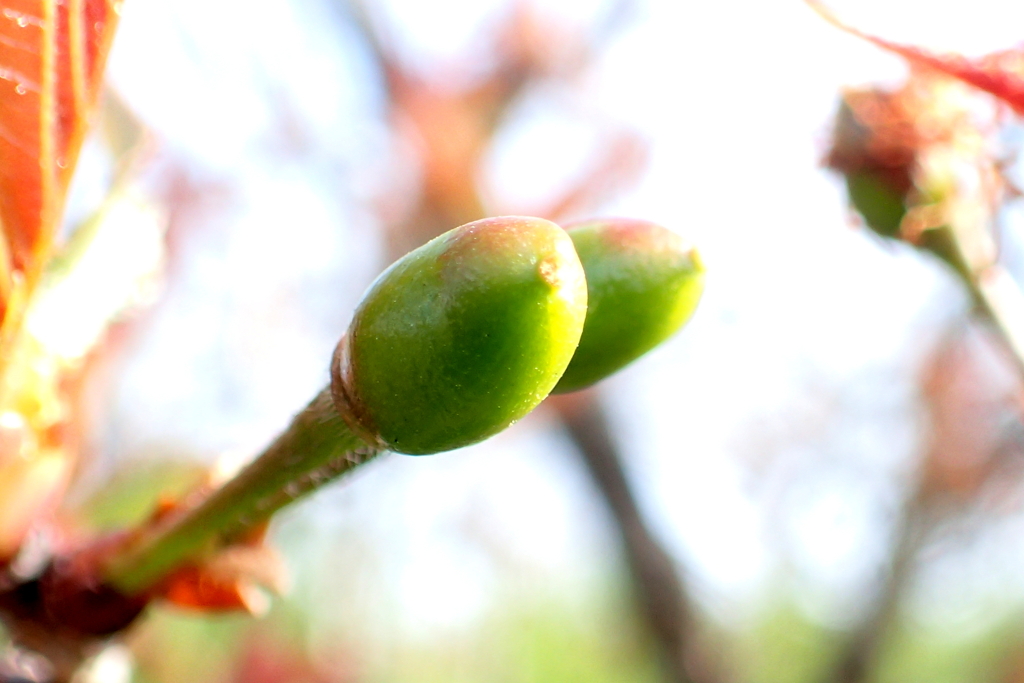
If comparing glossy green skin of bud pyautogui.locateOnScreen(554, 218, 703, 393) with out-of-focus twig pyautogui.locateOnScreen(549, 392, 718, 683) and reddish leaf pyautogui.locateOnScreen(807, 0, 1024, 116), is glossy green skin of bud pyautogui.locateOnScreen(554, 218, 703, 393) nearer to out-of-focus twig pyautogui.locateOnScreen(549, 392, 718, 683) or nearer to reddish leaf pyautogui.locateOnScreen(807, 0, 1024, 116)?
reddish leaf pyautogui.locateOnScreen(807, 0, 1024, 116)

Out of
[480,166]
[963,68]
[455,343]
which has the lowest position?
[480,166]

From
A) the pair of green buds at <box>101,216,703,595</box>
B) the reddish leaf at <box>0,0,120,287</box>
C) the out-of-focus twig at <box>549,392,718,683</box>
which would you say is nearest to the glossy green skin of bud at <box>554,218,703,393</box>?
the pair of green buds at <box>101,216,703,595</box>

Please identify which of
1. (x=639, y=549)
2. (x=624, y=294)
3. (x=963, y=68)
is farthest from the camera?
(x=639, y=549)

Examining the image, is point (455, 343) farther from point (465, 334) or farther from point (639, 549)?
point (639, 549)

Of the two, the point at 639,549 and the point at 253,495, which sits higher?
the point at 253,495

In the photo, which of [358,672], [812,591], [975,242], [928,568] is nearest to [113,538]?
[975,242]

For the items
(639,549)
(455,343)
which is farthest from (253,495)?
(639,549)

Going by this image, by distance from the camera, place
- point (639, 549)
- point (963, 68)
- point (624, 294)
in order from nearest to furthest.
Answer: point (624, 294), point (963, 68), point (639, 549)
